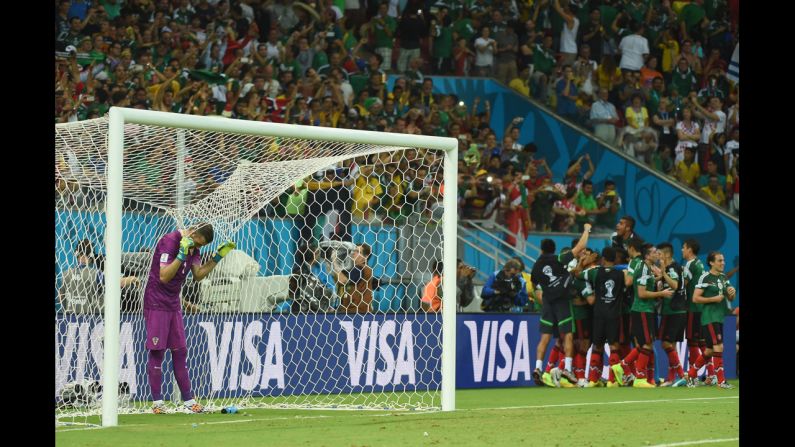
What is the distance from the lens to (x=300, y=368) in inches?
541

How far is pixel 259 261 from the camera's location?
1347cm

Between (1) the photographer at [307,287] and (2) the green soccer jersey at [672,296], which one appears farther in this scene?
(2) the green soccer jersey at [672,296]

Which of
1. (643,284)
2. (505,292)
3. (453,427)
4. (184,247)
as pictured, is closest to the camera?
(453,427)

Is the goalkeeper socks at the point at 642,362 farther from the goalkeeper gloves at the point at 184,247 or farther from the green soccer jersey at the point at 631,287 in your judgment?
the goalkeeper gloves at the point at 184,247

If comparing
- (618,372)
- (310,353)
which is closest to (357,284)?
(310,353)

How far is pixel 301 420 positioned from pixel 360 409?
60.1 inches

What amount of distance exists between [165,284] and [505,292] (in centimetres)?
686

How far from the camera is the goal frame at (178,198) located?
9594 mm

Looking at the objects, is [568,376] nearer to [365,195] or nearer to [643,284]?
[643,284]

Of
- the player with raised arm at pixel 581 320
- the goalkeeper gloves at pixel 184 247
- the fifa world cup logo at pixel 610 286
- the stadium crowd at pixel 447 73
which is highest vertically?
the stadium crowd at pixel 447 73

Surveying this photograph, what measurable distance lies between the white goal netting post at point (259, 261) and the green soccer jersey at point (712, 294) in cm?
363

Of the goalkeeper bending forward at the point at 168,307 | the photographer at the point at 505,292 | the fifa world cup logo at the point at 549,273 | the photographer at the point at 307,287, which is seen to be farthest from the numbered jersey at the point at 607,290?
the goalkeeper bending forward at the point at 168,307

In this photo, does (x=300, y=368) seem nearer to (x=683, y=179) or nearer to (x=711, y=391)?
(x=711, y=391)
